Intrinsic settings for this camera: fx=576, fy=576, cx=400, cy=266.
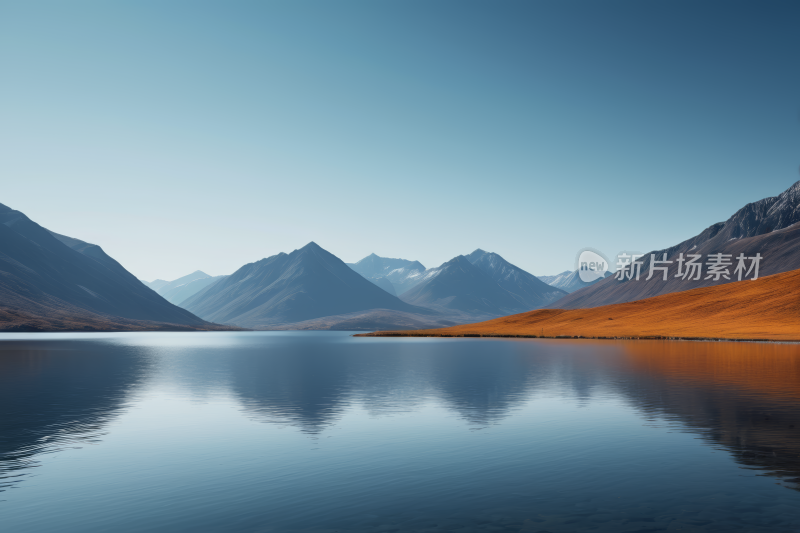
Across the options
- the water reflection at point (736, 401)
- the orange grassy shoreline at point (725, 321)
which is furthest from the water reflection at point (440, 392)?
the orange grassy shoreline at point (725, 321)

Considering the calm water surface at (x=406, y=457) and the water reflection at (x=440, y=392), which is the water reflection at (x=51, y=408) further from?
the calm water surface at (x=406, y=457)

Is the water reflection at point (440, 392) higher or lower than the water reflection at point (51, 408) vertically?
higher

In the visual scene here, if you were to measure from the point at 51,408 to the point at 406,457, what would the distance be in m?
29.5

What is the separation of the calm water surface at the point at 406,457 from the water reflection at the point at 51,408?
0.77ft

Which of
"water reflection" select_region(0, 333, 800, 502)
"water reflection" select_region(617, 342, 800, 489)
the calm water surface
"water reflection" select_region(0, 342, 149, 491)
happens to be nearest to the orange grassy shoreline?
"water reflection" select_region(0, 333, 800, 502)

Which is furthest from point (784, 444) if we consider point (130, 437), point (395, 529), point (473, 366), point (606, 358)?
point (606, 358)

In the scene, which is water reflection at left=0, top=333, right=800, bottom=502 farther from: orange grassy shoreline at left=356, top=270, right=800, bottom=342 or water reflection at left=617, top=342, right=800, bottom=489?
orange grassy shoreline at left=356, top=270, right=800, bottom=342

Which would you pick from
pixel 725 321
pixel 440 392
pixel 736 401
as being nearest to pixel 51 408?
pixel 440 392

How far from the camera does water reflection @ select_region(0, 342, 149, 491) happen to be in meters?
28.7

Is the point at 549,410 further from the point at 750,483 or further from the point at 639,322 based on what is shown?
the point at 639,322

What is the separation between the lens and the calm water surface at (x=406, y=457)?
1922cm

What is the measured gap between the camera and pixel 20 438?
1241 inches

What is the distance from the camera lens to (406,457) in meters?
27.9

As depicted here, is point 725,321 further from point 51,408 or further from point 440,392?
point 51,408
